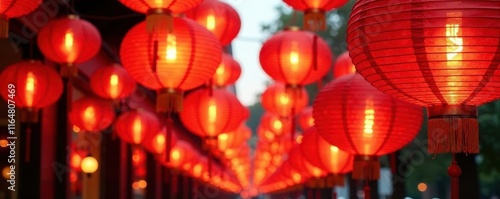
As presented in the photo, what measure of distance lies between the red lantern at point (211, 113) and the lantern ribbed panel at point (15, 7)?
2952 mm

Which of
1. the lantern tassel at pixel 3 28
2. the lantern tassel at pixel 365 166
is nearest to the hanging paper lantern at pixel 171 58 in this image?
the lantern tassel at pixel 3 28

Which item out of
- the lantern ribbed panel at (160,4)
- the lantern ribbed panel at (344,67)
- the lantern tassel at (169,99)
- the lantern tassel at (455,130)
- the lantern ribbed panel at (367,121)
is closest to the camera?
the lantern tassel at (455,130)

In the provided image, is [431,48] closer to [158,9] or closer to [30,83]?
[158,9]

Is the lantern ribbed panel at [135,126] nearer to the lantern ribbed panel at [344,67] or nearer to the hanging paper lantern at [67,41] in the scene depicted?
the lantern ribbed panel at [344,67]

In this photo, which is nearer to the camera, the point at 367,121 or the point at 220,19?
A: the point at 367,121

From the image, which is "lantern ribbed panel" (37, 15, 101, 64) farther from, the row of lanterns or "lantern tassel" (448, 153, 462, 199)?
"lantern tassel" (448, 153, 462, 199)

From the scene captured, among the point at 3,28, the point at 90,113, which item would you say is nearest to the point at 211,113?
the point at 90,113

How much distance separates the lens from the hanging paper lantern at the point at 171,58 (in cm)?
551

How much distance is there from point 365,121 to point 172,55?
4.62 ft

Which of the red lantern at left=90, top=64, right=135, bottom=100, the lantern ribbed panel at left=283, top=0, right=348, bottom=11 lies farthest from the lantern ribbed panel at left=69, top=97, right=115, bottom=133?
the lantern ribbed panel at left=283, top=0, right=348, bottom=11

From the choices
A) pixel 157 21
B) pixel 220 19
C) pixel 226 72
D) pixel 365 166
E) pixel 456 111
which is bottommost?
pixel 365 166

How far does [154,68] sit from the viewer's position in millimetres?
5438

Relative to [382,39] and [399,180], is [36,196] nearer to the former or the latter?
[399,180]

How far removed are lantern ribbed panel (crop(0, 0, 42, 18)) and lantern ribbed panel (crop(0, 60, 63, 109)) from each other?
150 cm
